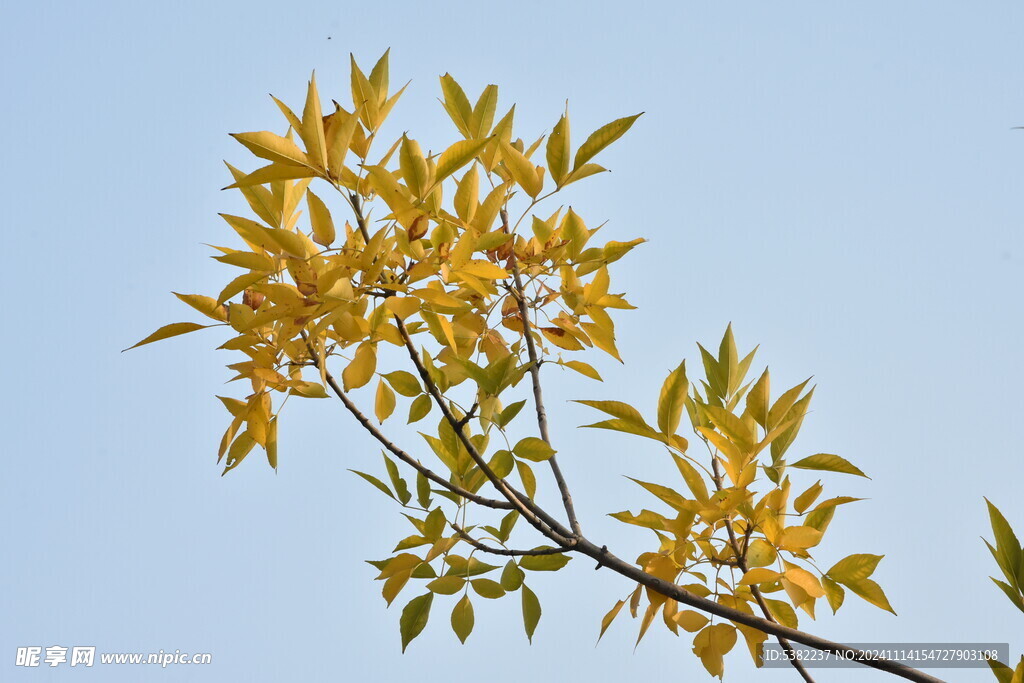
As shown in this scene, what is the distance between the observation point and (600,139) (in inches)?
45.4

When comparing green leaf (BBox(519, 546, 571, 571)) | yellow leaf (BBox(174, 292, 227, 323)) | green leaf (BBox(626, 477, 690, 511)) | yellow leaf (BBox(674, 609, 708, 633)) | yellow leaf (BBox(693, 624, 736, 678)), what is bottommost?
yellow leaf (BBox(693, 624, 736, 678))

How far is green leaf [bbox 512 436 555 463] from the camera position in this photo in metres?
1.05

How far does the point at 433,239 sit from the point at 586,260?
0.28 metres

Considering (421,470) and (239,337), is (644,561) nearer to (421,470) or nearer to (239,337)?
(421,470)

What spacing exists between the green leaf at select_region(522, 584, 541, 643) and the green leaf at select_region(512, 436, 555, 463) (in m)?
0.22

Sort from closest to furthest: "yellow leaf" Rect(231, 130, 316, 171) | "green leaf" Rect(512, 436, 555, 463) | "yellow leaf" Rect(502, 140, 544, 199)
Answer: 1. "yellow leaf" Rect(231, 130, 316, 171)
2. "green leaf" Rect(512, 436, 555, 463)
3. "yellow leaf" Rect(502, 140, 544, 199)

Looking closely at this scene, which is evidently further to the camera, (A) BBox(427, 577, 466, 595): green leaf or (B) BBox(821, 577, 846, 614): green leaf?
(A) BBox(427, 577, 466, 595): green leaf

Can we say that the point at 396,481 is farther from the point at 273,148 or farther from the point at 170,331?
the point at 273,148

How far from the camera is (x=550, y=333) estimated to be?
47.4 inches

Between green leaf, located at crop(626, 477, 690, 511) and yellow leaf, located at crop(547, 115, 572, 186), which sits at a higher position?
yellow leaf, located at crop(547, 115, 572, 186)

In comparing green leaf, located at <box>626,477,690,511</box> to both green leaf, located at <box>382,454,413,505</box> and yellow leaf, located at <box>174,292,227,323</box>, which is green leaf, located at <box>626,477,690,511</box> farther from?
yellow leaf, located at <box>174,292,227,323</box>

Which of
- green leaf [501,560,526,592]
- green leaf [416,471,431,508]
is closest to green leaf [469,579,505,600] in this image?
green leaf [501,560,526,592]

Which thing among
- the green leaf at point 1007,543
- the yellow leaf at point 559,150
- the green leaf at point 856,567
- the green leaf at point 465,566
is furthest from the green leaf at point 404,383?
the green leaf at point 1007,543

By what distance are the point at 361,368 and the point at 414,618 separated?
0.39 m
